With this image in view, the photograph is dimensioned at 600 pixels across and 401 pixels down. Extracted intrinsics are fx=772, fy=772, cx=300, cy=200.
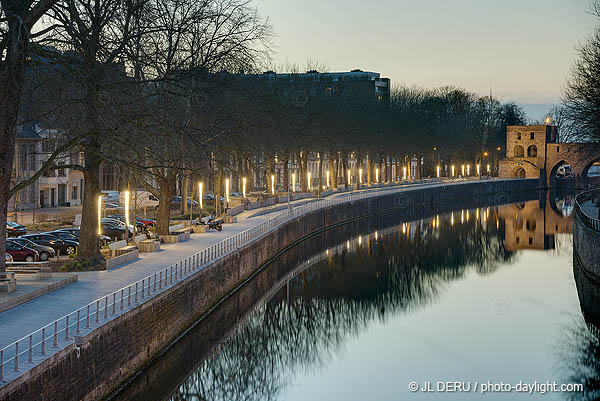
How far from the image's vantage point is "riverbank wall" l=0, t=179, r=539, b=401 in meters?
16.1

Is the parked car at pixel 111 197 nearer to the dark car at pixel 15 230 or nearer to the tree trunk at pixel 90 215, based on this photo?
the dark car at pixel 15 230

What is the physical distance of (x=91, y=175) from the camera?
2981 cm

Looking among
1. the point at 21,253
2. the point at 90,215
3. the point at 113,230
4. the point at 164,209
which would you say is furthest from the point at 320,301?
the point at 113,230

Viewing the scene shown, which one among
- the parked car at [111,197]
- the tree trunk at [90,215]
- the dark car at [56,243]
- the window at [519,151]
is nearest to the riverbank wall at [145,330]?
the tree trunk at [90,215]

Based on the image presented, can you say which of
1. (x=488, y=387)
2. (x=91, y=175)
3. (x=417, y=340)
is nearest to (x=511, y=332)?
(x=417, y=340)

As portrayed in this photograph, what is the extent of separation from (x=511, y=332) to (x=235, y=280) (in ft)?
40.9

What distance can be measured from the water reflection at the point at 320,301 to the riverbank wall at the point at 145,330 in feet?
1.45

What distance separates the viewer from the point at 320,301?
38.1m

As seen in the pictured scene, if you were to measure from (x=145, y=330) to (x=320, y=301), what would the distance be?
16.7 metres

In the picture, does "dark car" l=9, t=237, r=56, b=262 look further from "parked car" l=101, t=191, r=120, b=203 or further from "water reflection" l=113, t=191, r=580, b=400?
"parked car" l=101, t=191, r=120, b=203

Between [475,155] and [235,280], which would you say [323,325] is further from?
[475,155]

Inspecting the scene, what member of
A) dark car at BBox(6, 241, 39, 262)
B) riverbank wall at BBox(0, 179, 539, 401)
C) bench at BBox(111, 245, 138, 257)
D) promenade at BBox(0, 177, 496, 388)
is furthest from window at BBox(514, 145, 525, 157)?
bench at BBox(111, 245, 138, 257)

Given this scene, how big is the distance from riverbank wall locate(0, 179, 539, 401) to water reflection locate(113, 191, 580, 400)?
44cm

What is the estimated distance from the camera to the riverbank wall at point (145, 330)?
52.9 ft
